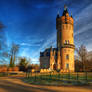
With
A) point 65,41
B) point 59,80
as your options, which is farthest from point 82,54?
point 59,80

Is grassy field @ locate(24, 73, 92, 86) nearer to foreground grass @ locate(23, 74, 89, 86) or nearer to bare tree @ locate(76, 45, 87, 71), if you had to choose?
foreground grass @ locate(23, 74, 89, 86)

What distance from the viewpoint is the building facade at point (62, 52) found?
4156 centimetres

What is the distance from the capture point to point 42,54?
45000mm

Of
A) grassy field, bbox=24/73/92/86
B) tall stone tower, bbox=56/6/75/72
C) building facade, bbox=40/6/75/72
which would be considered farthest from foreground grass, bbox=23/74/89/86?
tall stone tower, bbox=56/6/75/72

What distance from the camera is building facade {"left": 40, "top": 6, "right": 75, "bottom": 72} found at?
4156cm

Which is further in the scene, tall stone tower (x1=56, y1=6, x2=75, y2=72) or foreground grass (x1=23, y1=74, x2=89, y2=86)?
tall stone tower (x1=56, y1=6, x2=75, y2=72)

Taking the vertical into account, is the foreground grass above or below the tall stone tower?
below

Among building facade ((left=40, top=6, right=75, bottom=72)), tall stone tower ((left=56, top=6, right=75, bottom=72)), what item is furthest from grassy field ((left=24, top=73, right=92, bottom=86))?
tall stone tower ((left=56, top=6, right=75, bottom=72))

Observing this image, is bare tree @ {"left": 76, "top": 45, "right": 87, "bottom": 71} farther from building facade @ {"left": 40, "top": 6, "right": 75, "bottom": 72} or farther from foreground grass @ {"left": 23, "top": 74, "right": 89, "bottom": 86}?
foreground grass @ {"left": 23, "top": 74, "right": 89, "bottom": 86}

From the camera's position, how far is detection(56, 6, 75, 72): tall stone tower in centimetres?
4206

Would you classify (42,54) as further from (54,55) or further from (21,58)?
(21,58)

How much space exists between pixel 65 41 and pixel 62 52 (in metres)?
5.06

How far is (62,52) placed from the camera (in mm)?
42875

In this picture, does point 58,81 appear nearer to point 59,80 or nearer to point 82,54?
point 59,80
